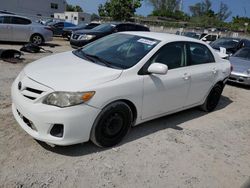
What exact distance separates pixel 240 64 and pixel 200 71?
502cm

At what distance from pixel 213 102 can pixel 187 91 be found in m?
1.39

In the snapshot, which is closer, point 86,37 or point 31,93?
point 31,93

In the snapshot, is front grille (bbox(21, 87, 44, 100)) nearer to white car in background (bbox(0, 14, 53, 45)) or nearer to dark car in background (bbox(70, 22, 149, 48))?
dark car in background (bbox(70, 22, 149, 48))

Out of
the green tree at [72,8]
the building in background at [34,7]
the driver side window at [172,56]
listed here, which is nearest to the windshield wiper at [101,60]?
the driver side window at [172,56]

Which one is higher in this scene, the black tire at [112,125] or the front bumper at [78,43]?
the front bumper at [78,43]

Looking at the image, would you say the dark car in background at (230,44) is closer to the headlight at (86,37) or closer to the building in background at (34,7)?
the headlight at (86,37)

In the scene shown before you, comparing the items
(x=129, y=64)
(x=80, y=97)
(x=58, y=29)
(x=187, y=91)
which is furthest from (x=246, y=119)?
(x=58, y=29)

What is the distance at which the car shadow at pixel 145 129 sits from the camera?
11.9 ft

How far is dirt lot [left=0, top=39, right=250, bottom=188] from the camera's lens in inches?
124

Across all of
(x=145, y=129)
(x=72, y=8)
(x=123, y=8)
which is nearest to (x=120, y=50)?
(x=145, y=129)

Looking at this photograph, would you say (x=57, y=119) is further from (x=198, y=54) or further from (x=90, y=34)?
(x=90, y=34)

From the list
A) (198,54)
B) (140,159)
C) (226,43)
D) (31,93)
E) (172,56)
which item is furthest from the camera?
(226,43)

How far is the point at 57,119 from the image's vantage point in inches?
126

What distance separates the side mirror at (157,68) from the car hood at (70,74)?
480 mm
